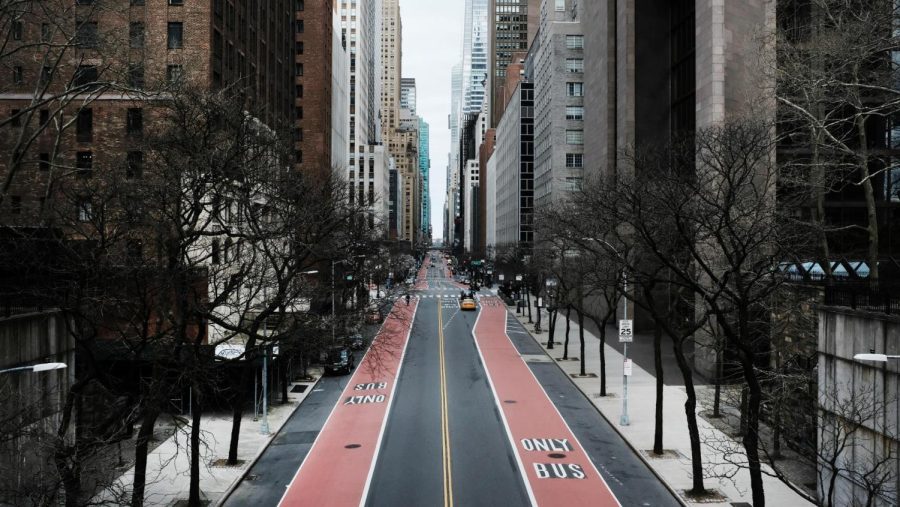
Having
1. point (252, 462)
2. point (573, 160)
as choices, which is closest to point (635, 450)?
point (252, 462)

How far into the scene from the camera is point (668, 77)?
2158 inches

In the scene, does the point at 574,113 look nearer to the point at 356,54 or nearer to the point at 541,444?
the point at 541,444

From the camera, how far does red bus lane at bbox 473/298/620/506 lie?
20344 millimetres

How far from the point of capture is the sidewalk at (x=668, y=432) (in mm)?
20156

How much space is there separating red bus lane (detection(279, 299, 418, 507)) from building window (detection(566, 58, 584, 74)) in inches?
2316

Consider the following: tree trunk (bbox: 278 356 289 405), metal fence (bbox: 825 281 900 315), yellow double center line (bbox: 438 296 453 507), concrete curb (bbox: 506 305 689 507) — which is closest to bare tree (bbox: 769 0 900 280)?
metal fence (bbox: 825 281 900 315)

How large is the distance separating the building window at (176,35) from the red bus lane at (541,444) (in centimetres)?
2725

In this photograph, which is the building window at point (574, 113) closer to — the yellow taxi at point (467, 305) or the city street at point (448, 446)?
the yellow taxi at point (467, 305)

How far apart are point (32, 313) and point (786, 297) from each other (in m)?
22.3

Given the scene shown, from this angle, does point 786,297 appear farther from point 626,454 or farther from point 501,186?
point 501,186

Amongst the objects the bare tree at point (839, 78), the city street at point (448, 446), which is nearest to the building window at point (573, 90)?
the city street at point (448, 446)

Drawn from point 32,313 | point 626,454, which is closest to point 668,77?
point 626,454

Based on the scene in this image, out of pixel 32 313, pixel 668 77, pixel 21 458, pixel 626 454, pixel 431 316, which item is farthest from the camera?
pixel 431 316

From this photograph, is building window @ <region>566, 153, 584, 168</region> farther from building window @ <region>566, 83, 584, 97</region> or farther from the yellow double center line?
the yellow double center line
